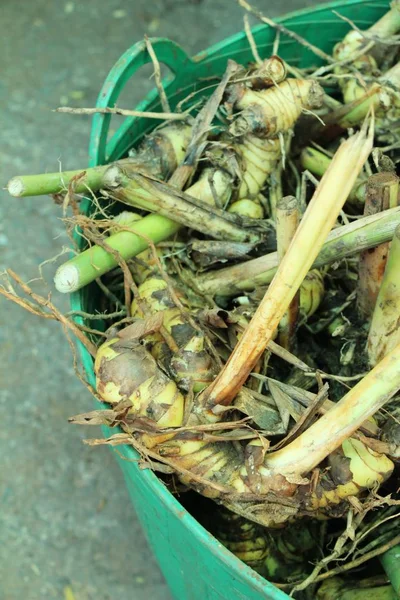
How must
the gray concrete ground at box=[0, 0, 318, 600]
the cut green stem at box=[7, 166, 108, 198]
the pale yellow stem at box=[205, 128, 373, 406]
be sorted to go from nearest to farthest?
the pale yellow stem at box=[205, 128, 373, 406] < the cut green stem at box=[7, 166, 108, 198] < the gray concrete ground at box=[0, 0, 318, 600]

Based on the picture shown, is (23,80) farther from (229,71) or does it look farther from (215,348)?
(215,348)

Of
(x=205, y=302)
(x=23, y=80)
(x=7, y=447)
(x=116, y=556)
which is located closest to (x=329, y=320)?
(x=205, y=302)

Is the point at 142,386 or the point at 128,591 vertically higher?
the point at 142,386

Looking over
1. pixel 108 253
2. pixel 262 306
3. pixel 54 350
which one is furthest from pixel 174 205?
pixel 54 350

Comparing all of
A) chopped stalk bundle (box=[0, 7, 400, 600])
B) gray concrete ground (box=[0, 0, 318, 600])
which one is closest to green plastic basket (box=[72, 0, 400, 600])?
chopped stalk bundle (box=[0, 7, 400, 600])

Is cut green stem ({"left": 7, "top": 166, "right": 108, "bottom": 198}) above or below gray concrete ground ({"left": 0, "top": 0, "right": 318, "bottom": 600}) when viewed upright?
above

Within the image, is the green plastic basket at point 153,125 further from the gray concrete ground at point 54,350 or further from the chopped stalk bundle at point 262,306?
the gray concrete ground at point 54,350

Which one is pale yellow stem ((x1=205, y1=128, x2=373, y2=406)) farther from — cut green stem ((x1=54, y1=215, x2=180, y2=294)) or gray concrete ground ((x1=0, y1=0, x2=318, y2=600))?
gray concrete ground ((x1=0, y1=0, x2=318, y2=600))
